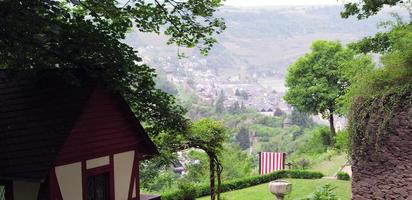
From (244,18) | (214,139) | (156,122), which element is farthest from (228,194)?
(244,18)

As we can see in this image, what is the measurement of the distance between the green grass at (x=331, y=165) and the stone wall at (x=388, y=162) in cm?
1475

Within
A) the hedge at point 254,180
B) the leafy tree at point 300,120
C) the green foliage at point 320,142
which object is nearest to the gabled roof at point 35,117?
the hedge at point 254,180

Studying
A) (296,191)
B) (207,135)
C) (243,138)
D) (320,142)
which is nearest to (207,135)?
(207,135)

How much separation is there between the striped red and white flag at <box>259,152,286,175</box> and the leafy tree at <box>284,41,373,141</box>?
11.9 m

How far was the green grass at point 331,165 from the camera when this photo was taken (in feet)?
86.2

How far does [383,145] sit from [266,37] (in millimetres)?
133227

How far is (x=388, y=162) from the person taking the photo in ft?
34.1

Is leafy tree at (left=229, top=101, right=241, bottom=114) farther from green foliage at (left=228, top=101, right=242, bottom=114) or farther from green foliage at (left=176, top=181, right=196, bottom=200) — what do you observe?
green foliage at (left=176, top=181, right=196, bottom=200)

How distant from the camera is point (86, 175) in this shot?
29.1 feet

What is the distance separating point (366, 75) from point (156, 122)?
4.79m

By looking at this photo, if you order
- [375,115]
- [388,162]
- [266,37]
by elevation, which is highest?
[266,37]

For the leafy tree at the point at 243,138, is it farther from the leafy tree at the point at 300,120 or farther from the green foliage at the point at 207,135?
the green foliage at the point at 207,135

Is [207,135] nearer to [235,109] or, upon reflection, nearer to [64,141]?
[64,141]

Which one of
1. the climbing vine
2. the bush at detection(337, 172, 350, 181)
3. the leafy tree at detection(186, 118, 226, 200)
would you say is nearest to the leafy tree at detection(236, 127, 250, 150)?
the bush at detection(337, 172, 350, 181)
